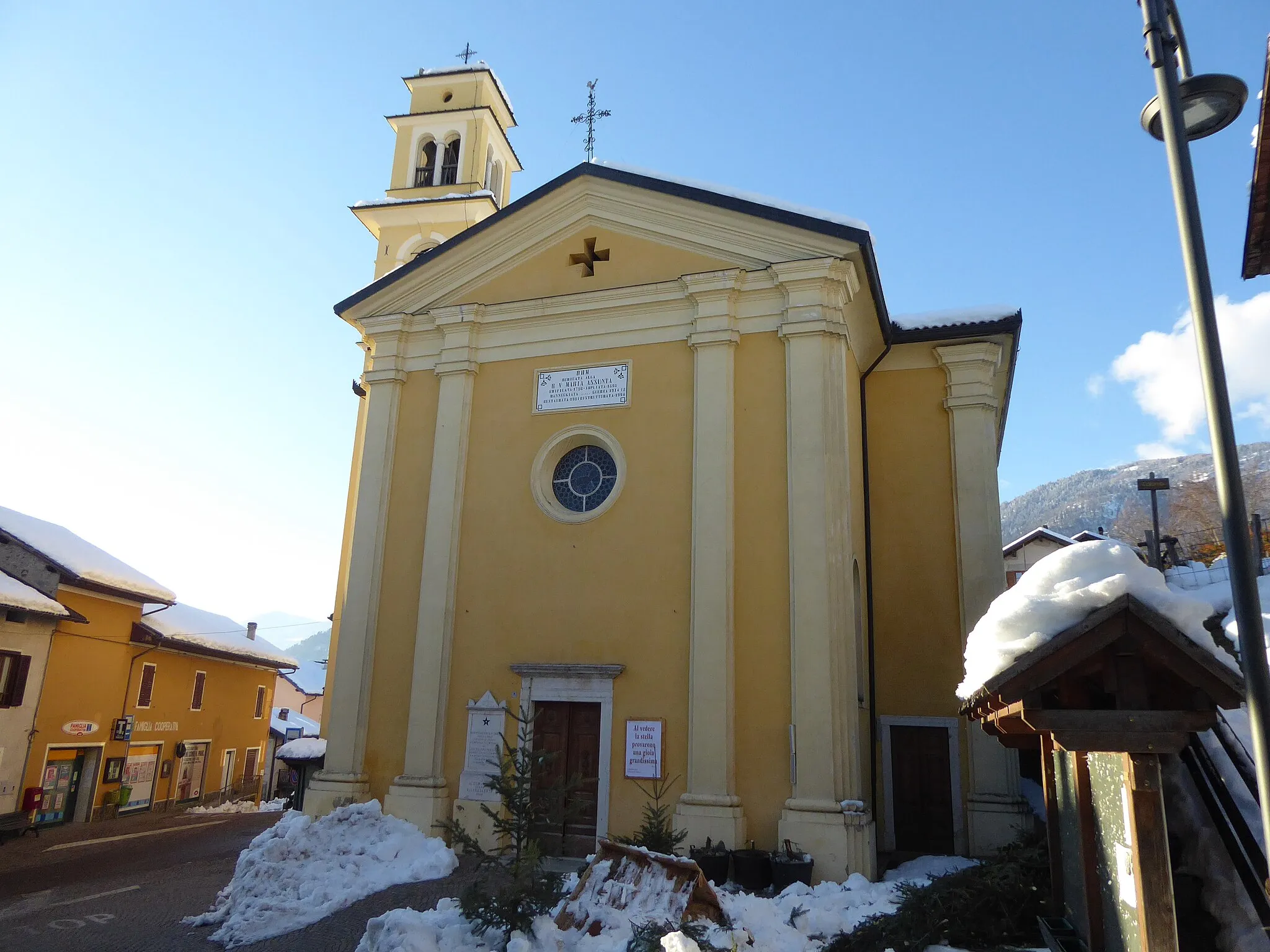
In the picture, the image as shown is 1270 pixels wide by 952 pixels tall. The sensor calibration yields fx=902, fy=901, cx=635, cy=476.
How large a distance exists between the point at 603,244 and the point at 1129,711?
34.4ft

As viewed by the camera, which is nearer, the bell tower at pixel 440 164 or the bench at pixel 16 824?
the bench at pixel 16 824

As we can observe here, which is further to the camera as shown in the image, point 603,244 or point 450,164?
point 450,164

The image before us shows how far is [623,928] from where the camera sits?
22.3 feet

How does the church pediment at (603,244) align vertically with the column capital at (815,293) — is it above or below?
above

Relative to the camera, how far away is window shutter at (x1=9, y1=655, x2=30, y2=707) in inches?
671

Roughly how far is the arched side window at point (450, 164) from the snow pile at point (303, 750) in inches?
534

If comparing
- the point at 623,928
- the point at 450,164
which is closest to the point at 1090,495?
the point at 450,164

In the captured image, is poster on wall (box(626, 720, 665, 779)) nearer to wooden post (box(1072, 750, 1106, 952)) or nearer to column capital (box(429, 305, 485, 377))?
column capital (box(429, 305, 485, 377))

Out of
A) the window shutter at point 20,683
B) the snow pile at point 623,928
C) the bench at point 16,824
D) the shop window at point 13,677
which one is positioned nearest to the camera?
the snow pile at point 623,928

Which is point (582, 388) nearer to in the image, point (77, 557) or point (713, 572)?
point (713, 572)

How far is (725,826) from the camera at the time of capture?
33.3 feet

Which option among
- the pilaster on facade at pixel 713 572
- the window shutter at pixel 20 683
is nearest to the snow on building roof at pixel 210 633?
the window shutter at pixel 20 683

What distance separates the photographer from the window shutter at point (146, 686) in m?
21.4

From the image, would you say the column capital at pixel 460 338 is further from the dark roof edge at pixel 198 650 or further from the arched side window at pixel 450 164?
the dark roof edge at pixel 198 650
